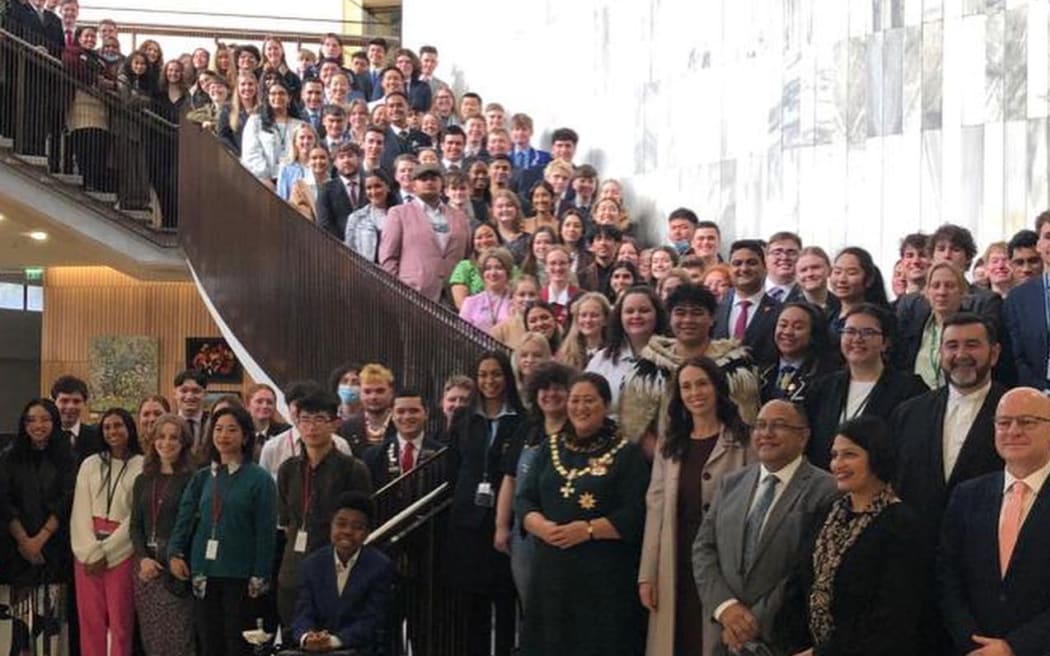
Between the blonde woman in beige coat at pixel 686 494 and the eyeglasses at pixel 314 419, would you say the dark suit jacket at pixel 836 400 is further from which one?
the eyeglasses at pixel 314 419

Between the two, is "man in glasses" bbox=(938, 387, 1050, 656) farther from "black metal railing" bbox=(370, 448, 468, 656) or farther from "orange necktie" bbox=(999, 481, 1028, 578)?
"black metal railing" bbox=(370, 448, 468, 656)

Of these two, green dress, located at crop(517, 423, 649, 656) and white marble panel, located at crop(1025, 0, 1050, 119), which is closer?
green dress, located at crop(517, 423, 649, 656)

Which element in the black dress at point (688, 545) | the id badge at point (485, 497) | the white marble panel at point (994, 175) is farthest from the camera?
the white marble panel at point (994, 175)

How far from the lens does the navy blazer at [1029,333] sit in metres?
7.38

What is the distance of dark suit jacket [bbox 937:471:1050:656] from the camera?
6258 millimetres

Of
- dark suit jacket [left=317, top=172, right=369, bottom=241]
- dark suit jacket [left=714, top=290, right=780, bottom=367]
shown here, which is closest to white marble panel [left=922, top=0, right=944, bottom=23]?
dark suit jacket [left=317, top=172, right=369, bottom=241]

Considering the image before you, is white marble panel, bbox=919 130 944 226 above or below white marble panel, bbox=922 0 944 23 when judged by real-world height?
below

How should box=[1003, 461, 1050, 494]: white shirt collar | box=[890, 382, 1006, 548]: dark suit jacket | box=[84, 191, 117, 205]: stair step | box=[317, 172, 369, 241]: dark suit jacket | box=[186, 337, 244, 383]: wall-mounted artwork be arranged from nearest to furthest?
box=[1003, 461, 1050, 494]: white shirt collar, box=[890, 382, 1006, 548]: dark suit jacket, box=[317, 172, 369, 241]: dark suit jacket, box=[84, 191, 117, 205]: stair step, box=[186, 337, 244, 383]: wall-mounted artwork

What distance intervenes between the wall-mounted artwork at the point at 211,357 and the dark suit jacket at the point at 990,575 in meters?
17.2

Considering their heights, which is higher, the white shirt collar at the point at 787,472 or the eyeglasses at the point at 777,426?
the eyeglasses at the point at 777,426

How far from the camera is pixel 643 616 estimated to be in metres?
7.82

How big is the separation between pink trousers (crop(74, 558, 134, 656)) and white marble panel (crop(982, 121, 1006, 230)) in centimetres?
613

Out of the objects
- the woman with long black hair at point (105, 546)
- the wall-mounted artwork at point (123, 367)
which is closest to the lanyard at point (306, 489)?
the woman with long black hair at point (105, 546)

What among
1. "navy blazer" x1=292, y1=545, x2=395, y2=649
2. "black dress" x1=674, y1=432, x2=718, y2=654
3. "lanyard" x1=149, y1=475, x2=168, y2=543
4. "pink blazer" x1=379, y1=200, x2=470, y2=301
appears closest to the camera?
"black dress" x1=674, y1=432, x2=718, y2=654
